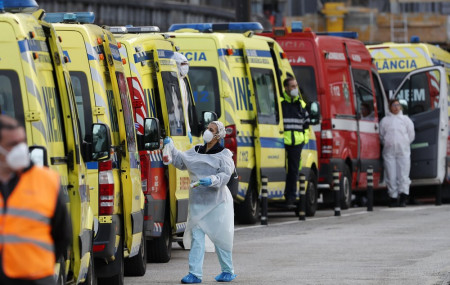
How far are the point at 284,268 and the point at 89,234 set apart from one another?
4532mm

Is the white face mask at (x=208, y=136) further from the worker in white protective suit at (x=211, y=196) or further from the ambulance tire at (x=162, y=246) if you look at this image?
the ambulance tire at (x=162, y=246)

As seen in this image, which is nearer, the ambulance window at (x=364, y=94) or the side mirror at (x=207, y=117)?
the side mirror at (x=207, y=117)

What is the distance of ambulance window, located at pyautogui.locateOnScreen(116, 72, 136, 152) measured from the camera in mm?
12961

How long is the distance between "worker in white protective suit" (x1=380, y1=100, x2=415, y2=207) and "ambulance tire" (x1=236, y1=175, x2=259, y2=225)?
19.1ft

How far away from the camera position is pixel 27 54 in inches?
380

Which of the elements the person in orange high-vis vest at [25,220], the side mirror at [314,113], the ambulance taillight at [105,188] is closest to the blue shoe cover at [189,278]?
the ambulance taillight at [105,188]

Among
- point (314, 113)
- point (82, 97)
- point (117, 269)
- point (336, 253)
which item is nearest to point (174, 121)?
point (336, 253)

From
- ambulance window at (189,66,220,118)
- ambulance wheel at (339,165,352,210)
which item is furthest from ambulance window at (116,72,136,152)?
ambulance wheel at (339,165,352,210)

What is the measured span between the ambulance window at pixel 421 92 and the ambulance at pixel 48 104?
17091 millimetres

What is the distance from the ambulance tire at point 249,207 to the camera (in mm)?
20970

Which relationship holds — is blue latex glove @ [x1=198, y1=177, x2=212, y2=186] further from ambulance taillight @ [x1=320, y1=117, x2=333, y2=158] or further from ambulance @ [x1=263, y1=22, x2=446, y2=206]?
ambulance taillight @ [x1=320, y1=117, x2=333, y2=158]

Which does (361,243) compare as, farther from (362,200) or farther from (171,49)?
(362,200)

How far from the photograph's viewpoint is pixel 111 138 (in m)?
12.5

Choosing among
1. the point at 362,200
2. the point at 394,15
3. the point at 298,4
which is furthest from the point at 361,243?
the point at 298,4
